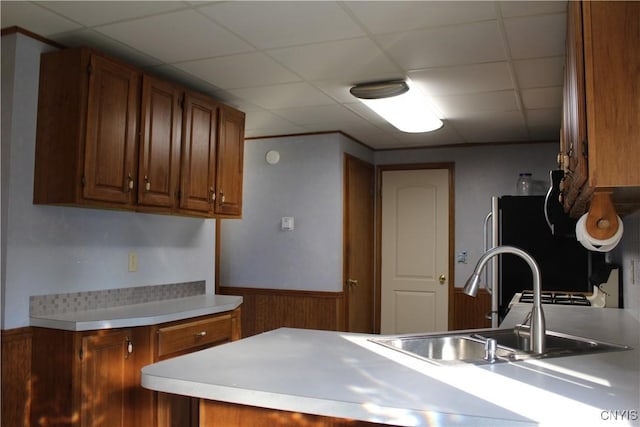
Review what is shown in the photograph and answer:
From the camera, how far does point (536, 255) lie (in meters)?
3.97

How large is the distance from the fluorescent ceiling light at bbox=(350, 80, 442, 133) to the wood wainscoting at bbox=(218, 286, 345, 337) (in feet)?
5.13

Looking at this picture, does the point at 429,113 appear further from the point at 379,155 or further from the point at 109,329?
the point at 109,329

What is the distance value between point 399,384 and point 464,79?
7.50 feet

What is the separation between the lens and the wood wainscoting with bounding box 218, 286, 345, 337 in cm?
465

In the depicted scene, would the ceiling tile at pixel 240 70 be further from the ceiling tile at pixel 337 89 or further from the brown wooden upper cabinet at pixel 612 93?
the brown wooden upper cabinet at pixel 612 93

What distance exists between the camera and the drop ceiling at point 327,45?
7.65ft

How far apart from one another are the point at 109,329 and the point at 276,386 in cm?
141

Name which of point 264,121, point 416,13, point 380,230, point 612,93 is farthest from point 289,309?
point 612,93

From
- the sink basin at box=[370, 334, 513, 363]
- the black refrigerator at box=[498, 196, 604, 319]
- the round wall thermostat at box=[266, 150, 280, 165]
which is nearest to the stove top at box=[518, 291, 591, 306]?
the black refrigerator at box=[498, 196, 604, 319]

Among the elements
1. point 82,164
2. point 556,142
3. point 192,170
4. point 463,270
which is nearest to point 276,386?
point 82,164

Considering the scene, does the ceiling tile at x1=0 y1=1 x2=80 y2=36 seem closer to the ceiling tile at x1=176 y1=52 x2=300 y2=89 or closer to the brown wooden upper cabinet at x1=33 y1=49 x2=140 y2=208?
the brown wooden upper cabinet at x1=33 y1=49 x2=140 y2=208

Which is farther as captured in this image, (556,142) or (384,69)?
(556,142)

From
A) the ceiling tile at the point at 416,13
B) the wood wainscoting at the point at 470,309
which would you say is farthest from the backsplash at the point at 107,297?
the wood wainscoting at the point at 470,309

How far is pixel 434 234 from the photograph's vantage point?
536cm
